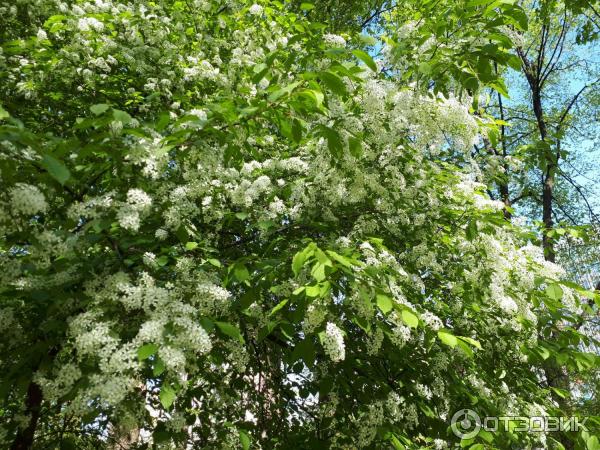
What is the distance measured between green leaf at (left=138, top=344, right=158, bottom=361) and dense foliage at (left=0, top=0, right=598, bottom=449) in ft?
0.11

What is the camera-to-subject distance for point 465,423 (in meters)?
3.88

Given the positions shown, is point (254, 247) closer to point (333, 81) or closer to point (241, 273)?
point (241, 273)

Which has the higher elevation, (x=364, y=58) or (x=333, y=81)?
(x=364, y=58)

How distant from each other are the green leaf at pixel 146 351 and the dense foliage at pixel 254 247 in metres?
0.03

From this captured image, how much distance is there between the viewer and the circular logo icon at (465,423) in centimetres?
375

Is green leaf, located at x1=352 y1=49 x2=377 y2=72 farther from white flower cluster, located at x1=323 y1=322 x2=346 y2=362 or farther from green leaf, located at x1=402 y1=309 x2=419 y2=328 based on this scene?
white flower cluster, located at x1=323 y1=322 x2=346 y2=362

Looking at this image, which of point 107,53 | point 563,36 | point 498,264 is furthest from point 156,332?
point 563,36

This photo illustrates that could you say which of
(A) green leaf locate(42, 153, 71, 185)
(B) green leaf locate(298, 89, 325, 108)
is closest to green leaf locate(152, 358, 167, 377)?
(A) green leaf locate(42, 153, 71, 185)

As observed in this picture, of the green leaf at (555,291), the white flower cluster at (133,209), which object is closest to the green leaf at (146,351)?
the white flower cluster at (133,209)

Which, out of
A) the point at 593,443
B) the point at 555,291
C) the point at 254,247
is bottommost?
the point at 254,247

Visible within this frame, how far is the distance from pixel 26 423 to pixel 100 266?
1470mm

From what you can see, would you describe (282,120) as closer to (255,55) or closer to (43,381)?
(43,381)
